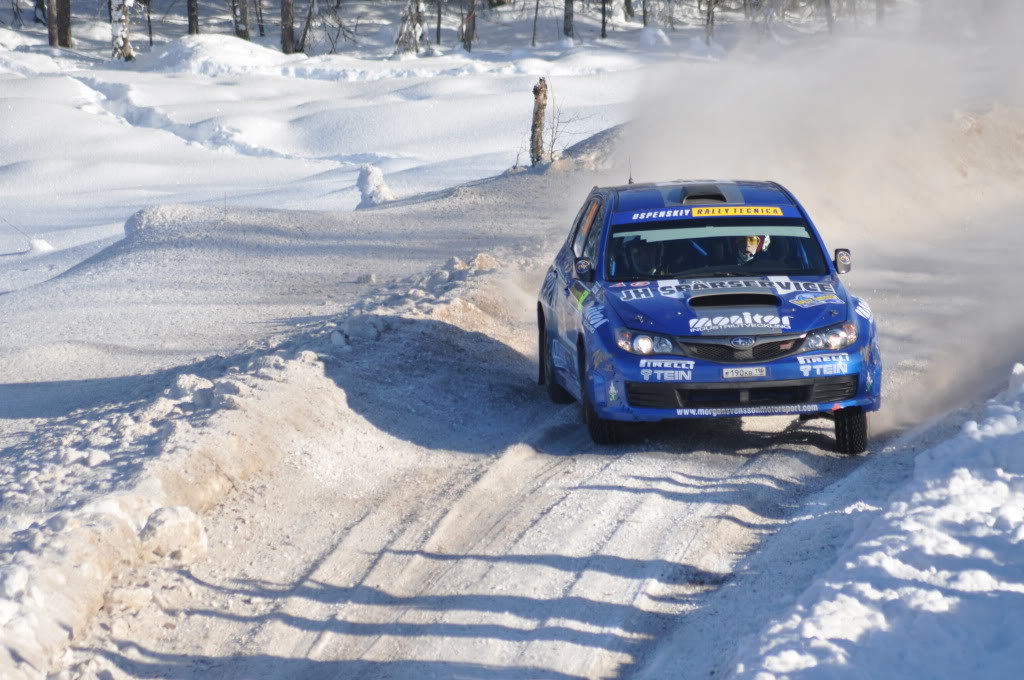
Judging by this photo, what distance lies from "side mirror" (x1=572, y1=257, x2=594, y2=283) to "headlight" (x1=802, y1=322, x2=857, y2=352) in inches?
64.5

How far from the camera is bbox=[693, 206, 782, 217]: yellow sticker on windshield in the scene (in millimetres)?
9297

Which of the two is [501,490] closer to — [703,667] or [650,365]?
[650,365]

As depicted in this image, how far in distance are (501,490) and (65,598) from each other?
2.66 meters

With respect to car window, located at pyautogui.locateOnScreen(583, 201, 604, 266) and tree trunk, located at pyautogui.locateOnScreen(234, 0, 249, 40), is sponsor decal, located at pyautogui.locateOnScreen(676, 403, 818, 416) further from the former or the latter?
tree trunk, located at pyautogui.locateOnScreen(234, 0, 249, 40)

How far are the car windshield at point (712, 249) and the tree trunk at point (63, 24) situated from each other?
44964mm

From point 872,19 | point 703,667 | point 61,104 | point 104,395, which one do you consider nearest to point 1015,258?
point 104,395

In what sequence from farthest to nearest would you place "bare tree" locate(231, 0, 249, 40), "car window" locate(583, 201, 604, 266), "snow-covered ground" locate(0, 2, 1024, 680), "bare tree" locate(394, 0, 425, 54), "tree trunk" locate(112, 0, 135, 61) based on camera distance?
1. "bare tree" locate(231, 0, 249, 40)
2. "bare tree" locate(394, 0, 425, 54)
3. "tree trunk" locate(112, 0, 135, 61)
4. "car window" locate(583, 201, 604, 266)
5. "snow-covered ground" locate(0, 2, 1024, 680)

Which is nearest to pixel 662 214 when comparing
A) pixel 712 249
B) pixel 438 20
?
pixel 712 249

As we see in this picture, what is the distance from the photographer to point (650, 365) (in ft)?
26.6

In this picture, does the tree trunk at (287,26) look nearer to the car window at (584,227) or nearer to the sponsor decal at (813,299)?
the car window at (584,227)

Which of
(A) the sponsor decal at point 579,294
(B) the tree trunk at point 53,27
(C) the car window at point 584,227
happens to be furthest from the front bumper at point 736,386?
(B) the tree trunk at point 53,27

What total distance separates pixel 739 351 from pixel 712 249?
49.6 inches

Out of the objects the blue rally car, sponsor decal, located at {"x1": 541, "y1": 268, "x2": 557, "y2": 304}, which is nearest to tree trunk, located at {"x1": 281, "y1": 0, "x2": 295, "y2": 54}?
sponsor decal, located at {"x1": 541, "y1": 268, "x2": 557, "y2": 304}

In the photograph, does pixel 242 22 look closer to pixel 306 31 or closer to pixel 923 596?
pixel 306 31
